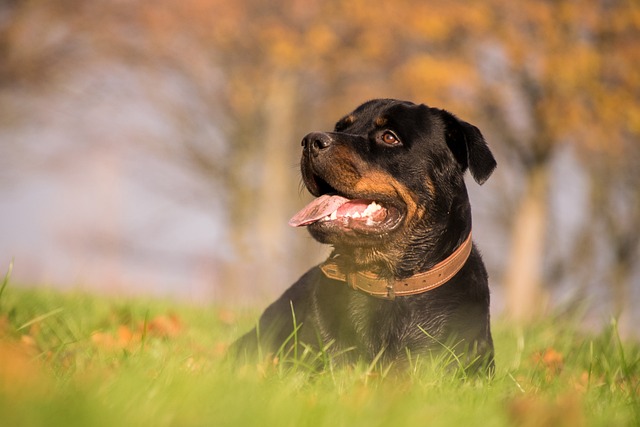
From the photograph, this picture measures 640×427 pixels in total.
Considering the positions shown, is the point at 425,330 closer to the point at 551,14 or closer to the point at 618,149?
the point at 551,14

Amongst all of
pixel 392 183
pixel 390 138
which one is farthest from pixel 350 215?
pixel 390 138

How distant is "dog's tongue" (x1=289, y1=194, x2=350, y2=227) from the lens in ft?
11.7

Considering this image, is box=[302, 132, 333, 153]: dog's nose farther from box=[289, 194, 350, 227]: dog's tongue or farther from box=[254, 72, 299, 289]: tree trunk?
box=[254, 72, 299, 289]: tree trunk

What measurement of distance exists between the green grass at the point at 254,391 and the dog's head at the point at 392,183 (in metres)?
0.61

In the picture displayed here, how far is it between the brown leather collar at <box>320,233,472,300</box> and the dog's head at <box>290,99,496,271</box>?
0.22 feet

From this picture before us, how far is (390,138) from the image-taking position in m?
3.75

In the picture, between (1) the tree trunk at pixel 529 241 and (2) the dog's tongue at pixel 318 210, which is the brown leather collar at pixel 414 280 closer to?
(2) the dog's tongue at pixel 318 210

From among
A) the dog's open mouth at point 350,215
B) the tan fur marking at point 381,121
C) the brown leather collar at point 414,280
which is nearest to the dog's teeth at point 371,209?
the dog's open mouth at point 350,215

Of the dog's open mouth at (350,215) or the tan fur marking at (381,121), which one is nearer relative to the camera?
the dog's open mouth at (350,215)

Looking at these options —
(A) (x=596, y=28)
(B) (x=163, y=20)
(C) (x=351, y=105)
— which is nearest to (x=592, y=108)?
(A) (x=596, y=28)

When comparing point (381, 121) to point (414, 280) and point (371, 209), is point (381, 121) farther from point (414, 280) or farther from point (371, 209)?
point (414, 280)

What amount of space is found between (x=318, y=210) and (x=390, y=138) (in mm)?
547

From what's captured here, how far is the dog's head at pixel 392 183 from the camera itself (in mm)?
3494

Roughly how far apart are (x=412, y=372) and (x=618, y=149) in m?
9.42
